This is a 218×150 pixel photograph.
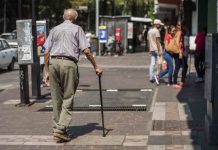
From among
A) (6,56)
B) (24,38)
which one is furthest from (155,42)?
(6,56)

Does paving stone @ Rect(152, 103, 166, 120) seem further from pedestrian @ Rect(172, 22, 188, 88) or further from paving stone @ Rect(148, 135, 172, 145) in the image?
pedestrian @ Rect(172, 22, 188, 88)

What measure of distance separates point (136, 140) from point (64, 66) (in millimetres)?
1518

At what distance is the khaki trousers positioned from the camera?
8055 millimetres

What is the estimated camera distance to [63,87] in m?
8.21

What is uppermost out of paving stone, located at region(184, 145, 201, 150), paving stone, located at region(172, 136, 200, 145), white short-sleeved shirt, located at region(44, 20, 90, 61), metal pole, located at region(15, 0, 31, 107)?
white short-sleeved shirt, located at region(44, 20, 90, 61)

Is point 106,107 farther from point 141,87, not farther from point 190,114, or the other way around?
point 141,87

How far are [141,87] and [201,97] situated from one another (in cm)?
268

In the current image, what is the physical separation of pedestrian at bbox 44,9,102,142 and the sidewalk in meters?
0.34

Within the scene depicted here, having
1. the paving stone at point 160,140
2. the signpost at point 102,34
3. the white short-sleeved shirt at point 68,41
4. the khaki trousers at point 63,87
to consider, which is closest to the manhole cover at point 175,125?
the paving stone at point 160,140

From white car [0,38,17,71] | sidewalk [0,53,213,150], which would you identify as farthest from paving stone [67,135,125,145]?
white car [0,38,17,71]

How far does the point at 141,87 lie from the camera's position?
15164 millimetres

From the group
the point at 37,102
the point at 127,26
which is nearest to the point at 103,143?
the point at 37,102

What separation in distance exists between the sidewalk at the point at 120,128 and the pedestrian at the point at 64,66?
0.34 meters

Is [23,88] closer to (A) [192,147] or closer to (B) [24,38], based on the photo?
(B) [24,38]
